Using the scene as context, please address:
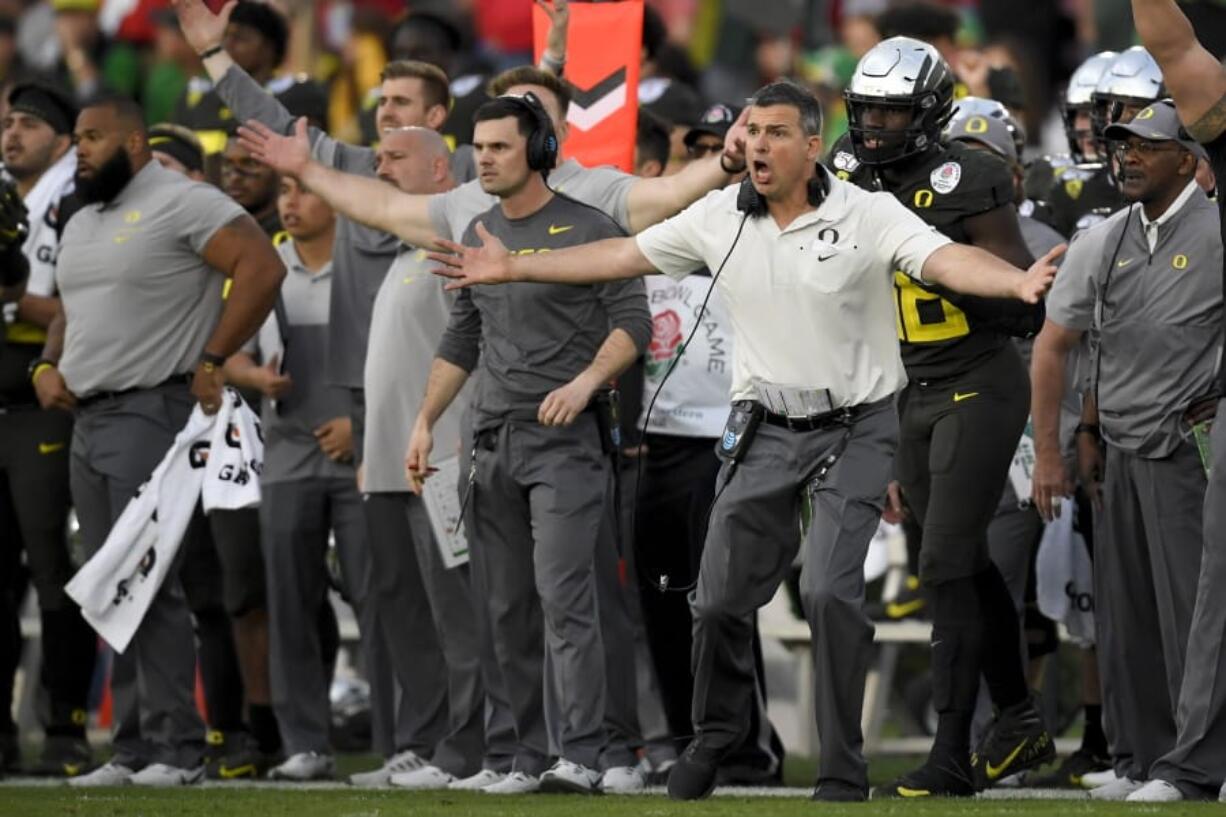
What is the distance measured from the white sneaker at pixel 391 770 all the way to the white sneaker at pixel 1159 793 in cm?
339

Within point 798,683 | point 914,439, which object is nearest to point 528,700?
point 914,439

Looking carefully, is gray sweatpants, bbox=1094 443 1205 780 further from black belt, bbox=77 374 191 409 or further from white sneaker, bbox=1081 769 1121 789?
black belt, bbox=77 374 191 409

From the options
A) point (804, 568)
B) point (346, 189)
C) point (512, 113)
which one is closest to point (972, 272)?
point (804, 568)

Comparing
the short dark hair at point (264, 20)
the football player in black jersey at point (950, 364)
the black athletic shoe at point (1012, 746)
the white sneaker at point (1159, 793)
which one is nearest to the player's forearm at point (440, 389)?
the football player in black jersey at point (950, 364)

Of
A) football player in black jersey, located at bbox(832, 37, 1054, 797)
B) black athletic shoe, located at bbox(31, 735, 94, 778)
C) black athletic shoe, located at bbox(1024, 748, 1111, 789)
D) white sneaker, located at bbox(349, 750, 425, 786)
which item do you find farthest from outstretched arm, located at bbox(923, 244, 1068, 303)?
black athletic shoe, located at bbox(31, 735, 94, 778)

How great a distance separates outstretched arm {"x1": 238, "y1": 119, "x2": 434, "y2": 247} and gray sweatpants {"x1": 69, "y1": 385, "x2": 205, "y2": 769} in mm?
1506

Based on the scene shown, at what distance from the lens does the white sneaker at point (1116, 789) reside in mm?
10164

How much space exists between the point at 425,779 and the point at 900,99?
3382 millimetres

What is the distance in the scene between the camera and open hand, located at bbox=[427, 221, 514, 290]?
9.86 metres

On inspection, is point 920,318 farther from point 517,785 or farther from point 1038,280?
point 517,785

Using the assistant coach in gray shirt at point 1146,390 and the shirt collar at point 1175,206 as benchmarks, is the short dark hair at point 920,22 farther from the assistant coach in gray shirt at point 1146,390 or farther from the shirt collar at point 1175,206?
the shirt collar at point 1175,206

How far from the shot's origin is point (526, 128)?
10.8 meters

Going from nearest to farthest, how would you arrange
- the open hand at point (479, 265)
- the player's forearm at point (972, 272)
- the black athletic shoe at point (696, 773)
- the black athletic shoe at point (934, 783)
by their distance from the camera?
the player's forearm at point (972, 272) → the black athletic shoe at point (696, 773) → the open hand at point (479, 265) → the black athletic shoe at point (934, 783)

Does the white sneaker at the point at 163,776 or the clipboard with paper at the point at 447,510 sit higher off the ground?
the clipboard with paper at the point at 447,510
